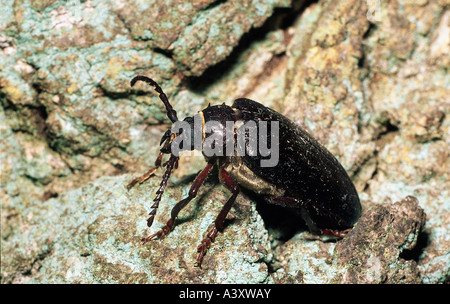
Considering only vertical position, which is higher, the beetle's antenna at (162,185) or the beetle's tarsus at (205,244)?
the beetle's antenna at (162,185)

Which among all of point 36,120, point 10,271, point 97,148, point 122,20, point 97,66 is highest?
point 122,20

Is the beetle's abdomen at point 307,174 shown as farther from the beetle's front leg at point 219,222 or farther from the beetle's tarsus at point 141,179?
the beetle's tarsus at point 141,179

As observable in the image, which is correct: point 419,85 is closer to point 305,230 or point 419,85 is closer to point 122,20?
point 305,230

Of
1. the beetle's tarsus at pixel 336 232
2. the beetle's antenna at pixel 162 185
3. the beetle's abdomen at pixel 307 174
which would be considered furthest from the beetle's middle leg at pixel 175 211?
the beetle's tarsus at pixel 336 232

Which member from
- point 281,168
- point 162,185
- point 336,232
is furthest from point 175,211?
point 336,232

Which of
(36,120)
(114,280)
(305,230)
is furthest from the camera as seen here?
(36,120)

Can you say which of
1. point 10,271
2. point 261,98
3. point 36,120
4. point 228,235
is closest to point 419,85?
point 261,98

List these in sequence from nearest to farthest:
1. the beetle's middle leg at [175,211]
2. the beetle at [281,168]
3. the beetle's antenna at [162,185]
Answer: the beetle's antenna at [162,185] < the beetle's middle leg at [175,211] < the beetle at [281,168]

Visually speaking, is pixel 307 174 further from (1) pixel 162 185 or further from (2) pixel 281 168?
(1) pixel 162 185
